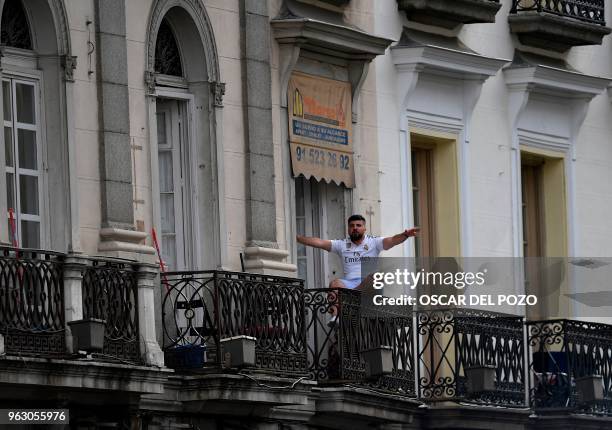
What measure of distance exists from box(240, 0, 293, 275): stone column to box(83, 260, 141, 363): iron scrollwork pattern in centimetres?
329

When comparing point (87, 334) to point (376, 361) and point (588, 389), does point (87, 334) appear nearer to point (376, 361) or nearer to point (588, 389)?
point (376, 361)

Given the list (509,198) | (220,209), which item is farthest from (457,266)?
(220,209)

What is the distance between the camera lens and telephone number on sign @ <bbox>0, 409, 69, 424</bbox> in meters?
29.7

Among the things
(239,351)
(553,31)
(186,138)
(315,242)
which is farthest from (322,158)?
(553,31)

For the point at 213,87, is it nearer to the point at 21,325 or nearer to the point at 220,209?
the point at 220,209

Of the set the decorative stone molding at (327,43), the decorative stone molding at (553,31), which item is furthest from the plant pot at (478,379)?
the decorative stone molding at (553,31)

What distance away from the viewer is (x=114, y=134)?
32.2 meters


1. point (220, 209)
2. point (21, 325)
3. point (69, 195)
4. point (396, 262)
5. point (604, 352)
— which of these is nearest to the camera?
point (21, 325)

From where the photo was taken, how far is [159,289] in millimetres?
32469

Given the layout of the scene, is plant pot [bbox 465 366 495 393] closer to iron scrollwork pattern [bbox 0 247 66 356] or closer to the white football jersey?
the white football jersey

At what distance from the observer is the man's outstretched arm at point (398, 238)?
115 feet

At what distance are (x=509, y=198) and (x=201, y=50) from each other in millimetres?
7590

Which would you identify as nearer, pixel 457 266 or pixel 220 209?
pixel 220 209

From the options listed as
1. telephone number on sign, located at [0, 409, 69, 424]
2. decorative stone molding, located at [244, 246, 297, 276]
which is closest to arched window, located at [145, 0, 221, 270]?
decorative stone molding, located at [244, 246, 297, 276]
